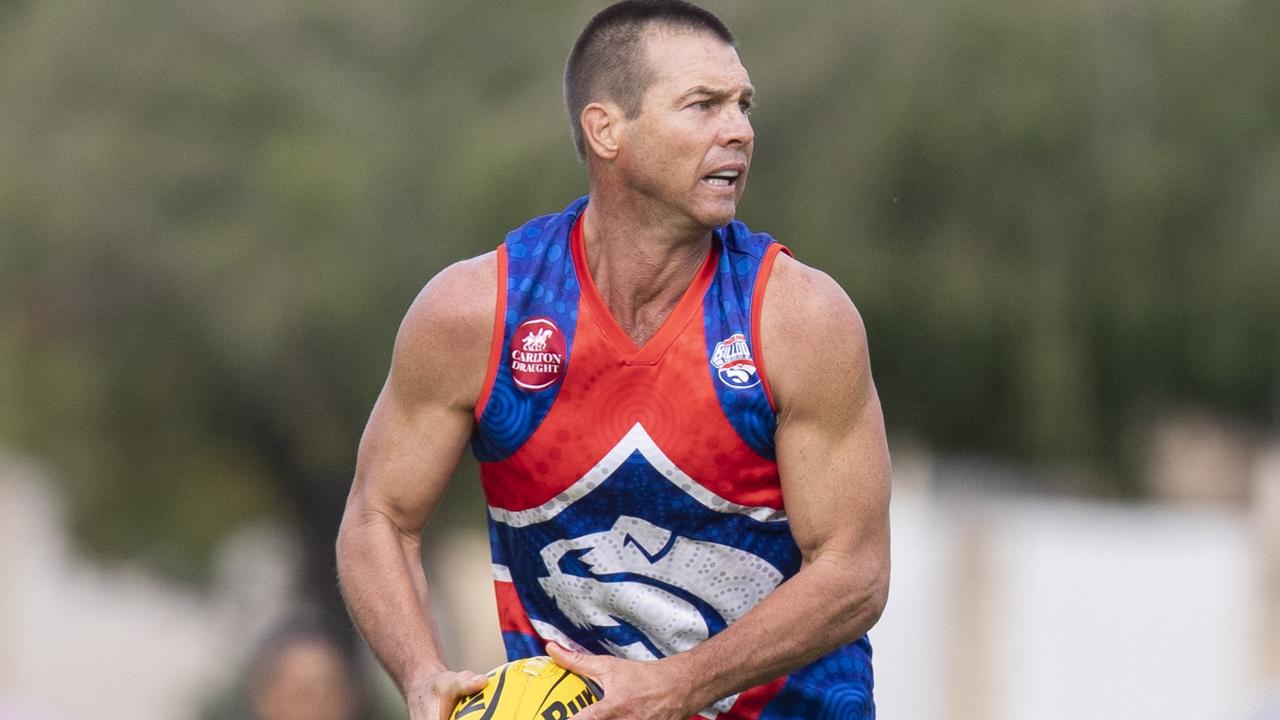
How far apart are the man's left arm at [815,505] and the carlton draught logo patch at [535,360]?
1.78 feet

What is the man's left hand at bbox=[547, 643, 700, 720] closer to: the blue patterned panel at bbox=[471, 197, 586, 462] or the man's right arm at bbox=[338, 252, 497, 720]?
the man's right arm at bbox=[338, 252, 497, 720]

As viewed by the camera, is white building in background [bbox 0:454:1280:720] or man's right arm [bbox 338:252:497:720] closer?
man's right arm [bbox 338:252:497:720]

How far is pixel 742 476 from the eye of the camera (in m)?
5.34

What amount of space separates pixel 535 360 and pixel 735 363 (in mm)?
518

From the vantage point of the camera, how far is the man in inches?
203

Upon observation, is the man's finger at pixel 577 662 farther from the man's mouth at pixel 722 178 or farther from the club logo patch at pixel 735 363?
the man's mouth at pixel 722 178

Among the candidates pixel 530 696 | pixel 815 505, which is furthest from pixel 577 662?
pixel 815 505

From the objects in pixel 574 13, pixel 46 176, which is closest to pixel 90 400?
pixel 46 176

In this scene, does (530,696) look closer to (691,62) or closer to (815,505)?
(815,505)

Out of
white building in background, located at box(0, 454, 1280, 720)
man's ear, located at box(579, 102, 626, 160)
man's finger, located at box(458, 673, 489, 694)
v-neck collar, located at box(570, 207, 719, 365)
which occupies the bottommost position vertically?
white building in background, located at box(0, 454, 1280, 720)

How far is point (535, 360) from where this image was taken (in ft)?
17.4

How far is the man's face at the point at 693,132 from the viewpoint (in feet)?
17.2

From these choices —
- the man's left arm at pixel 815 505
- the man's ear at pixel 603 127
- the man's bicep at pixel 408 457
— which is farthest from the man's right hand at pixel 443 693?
the man's ear at pixel 603 127

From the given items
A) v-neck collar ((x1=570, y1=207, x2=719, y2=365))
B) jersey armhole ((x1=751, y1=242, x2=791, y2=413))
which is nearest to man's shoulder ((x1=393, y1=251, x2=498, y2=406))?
v-neck collar ((x1=570, y1=207, x2=719, y2=365))
